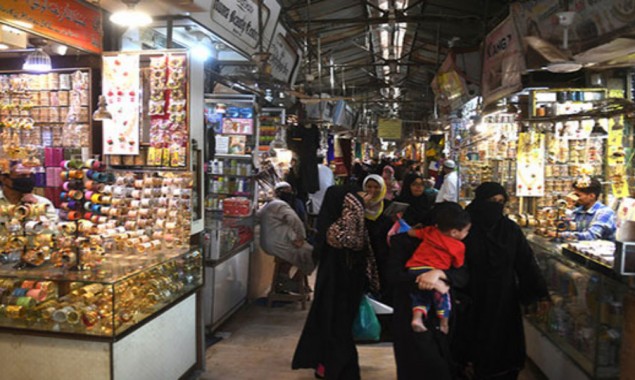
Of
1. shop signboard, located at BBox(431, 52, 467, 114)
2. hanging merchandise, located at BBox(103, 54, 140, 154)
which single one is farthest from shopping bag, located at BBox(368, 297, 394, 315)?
shop signboard, located at BBox(431, 52, 467, 114)

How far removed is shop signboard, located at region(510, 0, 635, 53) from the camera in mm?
3760

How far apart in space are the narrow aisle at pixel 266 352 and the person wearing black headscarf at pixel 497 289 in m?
0.94

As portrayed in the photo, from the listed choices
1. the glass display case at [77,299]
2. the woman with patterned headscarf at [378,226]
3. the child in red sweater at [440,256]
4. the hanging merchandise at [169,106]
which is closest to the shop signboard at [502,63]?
the woman with patterned headscarf at [378,226]

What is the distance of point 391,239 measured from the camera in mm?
3262

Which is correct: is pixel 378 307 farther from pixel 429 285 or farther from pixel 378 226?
pixel 429 285

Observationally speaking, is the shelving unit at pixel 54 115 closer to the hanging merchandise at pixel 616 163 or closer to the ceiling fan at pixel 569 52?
the ceiling fan at pixel 569 52

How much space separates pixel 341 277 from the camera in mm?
4055

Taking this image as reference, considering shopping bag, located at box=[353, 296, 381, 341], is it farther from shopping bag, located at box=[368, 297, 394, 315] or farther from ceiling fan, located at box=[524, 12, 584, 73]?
ceiling fan, located at box=[524, 12, 584, 73]

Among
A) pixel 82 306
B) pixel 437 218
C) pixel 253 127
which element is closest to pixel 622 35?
pixel 437 218

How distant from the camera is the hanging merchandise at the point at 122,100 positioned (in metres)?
4.03

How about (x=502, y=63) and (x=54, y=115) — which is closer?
A: (x=54, y=115)

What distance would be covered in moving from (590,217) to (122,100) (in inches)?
166

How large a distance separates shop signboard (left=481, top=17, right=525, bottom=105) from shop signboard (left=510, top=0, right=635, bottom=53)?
0.18 m

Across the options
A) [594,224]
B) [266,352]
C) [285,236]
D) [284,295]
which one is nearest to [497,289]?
[594,224]
